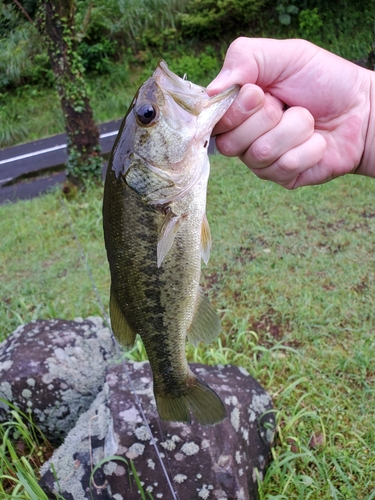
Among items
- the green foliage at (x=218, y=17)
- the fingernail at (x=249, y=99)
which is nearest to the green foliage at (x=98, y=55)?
the green foliage at (x=218, y=17)

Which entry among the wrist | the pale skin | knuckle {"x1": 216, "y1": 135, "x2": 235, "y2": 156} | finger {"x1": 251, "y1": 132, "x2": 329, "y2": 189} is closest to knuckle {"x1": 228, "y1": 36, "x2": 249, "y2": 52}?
the pale skin

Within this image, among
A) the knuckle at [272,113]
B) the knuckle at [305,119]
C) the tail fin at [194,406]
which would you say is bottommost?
the tail fin at [194,406]

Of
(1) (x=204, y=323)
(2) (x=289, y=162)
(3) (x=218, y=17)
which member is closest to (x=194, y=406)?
(1) (x=204, y=323)

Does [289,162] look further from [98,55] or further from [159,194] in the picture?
[98,55]

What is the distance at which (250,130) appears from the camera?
171 centimetres

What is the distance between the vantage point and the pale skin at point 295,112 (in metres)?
1.69

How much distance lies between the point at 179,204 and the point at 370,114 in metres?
1.08

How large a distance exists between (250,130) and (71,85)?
486 centimetres

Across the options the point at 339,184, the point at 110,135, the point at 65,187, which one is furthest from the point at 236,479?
the point at 110,135

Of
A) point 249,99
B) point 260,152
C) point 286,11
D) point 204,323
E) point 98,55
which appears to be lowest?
point 98,55

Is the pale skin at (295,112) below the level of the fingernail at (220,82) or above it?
below

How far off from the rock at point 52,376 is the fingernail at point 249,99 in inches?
82.1

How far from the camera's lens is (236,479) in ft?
7.41

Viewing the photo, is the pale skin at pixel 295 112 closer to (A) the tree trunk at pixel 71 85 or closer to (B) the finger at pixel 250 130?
(B) the finger at pixel 250 130
